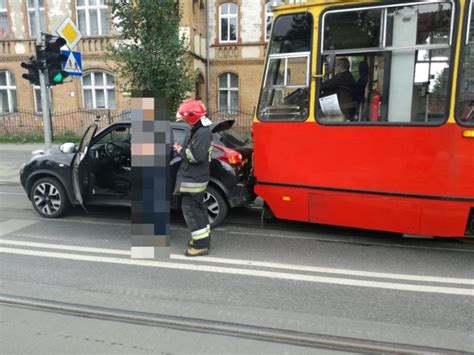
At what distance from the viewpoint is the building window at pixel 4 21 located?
849 inches

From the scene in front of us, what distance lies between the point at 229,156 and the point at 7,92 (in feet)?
68.9

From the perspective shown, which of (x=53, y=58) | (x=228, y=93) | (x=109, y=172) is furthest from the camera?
(x=228, y=93)

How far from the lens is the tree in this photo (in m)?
9.84

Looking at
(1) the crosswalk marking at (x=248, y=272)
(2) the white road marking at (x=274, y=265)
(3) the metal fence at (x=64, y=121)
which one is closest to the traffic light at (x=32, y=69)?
(2) the white road marking at (x=274, y=265)

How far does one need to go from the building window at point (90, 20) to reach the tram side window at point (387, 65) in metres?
18.8

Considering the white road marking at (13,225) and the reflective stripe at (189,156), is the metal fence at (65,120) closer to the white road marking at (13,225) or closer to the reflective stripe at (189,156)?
the white road marking at (13,225)

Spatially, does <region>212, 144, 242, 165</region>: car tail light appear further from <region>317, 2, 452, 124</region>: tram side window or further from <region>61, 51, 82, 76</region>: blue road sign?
<region>61, 51, 82, 76</region>: blue road sign

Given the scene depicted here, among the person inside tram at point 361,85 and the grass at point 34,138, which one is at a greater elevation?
the person inside tram at point 361,85

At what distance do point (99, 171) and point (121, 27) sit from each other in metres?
5.38

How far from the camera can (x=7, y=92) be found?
22.1 m

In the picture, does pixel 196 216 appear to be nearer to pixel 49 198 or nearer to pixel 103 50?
pixel 49 198

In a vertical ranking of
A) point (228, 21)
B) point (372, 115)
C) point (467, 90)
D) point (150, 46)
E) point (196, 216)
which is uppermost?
point (228, 21)

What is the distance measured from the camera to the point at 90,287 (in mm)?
4086

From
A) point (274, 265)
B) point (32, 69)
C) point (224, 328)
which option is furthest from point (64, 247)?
point (32, 69)
